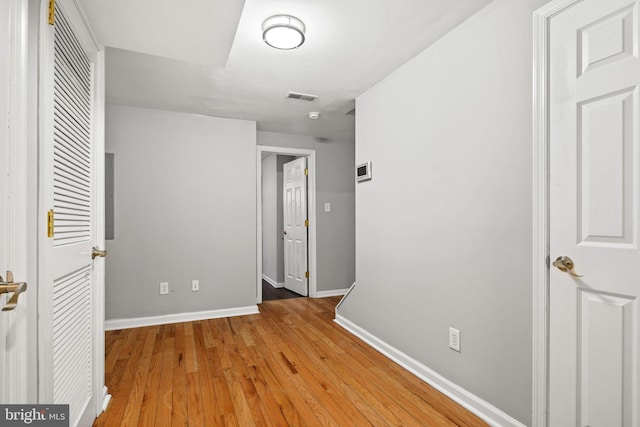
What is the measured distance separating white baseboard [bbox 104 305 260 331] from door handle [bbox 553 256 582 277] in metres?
3.20

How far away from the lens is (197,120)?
3686 mm

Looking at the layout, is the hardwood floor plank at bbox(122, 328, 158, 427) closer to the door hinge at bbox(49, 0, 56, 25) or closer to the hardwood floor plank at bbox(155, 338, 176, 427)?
the hardwood floor plank at bbox(155, 338, 176, 427)

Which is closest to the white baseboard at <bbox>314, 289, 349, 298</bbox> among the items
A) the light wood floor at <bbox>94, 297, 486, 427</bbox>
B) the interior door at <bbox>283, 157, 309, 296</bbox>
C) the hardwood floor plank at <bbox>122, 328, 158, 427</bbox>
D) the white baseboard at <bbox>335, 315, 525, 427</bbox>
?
the interior door at <bbox>283, 157, 309, 296</bbox>

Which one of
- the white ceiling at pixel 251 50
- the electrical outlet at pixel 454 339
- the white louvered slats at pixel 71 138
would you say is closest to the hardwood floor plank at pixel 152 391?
the white louvered slats at pixel 71 138

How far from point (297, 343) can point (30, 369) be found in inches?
82.3

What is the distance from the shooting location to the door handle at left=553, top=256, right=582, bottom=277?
51.4 inches

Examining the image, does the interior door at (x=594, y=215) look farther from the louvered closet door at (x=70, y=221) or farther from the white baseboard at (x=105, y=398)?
the white baseboard at (x=105, y=398)

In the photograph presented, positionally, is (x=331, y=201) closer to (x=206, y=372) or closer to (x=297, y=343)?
(x=297, y=343)

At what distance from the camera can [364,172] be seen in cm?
300

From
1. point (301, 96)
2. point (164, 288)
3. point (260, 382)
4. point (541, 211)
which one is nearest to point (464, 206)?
point (541, 211)

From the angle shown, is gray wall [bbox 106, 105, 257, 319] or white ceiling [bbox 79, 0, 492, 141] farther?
gray wall [bbox 106, 105, 257, 319]

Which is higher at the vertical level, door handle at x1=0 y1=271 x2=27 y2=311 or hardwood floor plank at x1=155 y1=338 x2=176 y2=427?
door handle at x1=0 y1=271 x2=27 y2=311

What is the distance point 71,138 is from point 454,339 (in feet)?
7.62

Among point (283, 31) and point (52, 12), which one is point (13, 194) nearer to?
point (52, 12)
